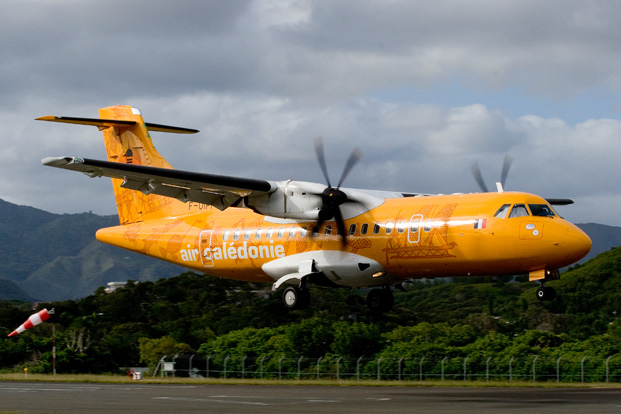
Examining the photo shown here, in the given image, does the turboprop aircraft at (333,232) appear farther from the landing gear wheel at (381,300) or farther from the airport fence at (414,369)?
the airport fence at (414,369)

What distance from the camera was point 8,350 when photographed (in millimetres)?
47531

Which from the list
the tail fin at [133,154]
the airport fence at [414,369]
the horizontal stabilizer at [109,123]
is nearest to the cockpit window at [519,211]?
the tail fin at [133,154]

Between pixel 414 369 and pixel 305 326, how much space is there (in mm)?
10523

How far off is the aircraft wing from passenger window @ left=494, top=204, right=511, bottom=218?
7.01 metres

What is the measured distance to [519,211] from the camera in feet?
78.4

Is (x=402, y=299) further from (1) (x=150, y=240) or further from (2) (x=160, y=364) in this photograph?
(1) (x=150, y=240)

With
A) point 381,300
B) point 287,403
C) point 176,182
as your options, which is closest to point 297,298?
point 381,300

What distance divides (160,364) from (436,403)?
28.4 m

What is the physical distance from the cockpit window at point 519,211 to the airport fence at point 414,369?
18.0m

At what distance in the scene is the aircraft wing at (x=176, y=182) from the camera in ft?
80.3

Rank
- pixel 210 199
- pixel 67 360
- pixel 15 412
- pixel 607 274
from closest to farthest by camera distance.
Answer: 1. pixel 15 412
2. pixel 210 199
3. pixel 67 360
4. pixel 607 274

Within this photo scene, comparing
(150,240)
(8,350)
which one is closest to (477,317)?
(8,350)

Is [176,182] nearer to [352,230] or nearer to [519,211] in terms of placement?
[352,230]

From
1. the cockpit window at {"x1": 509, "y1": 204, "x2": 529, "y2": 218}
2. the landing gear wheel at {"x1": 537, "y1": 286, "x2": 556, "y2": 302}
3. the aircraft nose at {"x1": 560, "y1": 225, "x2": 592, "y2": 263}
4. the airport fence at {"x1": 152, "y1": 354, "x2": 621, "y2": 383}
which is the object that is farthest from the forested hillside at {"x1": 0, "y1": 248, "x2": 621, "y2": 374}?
the cockpit window at {"x1": 509, "y1": 204, "x2": 529, "y2": 218}
